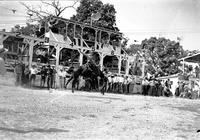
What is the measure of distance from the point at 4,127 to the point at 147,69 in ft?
168

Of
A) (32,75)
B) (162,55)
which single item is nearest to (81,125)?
(32,75)

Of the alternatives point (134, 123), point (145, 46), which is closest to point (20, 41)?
point (134, 123)

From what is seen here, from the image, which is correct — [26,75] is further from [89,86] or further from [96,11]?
[96,11]

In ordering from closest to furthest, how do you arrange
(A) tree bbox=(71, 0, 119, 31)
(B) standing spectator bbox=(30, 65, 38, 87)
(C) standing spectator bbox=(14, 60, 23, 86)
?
(C) standing spectator bbox=(14, 60, 23, 86), (B) standing spectator bbox=(30, 65, 38, 87), (A) tree bbox=(71, 0, 119, 31)

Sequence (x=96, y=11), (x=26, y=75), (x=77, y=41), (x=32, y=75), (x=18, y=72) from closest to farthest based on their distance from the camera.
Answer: (x=18, y=72), (x=26, y=75), (x=32, y=75), (x=77, y=41), (x=96, y=11)

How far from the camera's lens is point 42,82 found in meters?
23.4

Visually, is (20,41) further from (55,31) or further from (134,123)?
(134,123)

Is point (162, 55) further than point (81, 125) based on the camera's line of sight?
Yes

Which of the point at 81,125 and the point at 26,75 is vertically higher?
the point at 26,75

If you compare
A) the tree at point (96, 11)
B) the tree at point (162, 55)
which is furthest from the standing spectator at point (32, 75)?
the tree at point (162, 55)

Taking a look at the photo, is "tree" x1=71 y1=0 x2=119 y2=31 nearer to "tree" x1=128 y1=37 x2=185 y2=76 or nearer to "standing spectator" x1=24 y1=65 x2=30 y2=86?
"tree" x1=128 y1=37 x2=185 y2=76

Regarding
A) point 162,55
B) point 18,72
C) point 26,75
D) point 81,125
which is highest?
point 162,55

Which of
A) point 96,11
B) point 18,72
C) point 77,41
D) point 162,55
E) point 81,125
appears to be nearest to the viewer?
point 81,125

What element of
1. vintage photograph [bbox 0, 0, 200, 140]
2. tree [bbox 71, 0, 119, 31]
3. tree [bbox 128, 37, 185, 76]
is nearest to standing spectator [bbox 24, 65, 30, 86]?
vintage photograph [bbox 0, 0, 200, 140]
